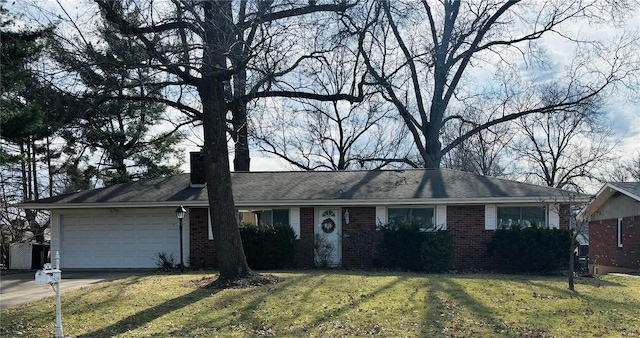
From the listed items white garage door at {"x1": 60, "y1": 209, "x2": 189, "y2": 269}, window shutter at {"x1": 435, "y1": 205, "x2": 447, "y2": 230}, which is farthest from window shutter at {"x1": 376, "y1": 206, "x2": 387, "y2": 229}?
white garage door at {"x1": 60, "y1": 209, "x2": 189, "y2": 269}

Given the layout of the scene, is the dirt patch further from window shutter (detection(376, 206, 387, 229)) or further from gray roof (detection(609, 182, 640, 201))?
gray roof (detection(609, 182, 640, 201))

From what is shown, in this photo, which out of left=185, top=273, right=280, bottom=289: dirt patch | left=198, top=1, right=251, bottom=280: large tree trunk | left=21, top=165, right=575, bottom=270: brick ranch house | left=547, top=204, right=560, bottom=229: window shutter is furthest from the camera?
left=21, top=165, right=575, bottom=270: brick ranch house

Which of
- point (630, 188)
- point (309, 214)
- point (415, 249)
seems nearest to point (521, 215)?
point (415, 249)

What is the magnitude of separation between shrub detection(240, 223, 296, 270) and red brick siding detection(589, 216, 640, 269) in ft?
46.6

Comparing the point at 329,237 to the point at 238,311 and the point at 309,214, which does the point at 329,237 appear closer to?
the point at 309,214

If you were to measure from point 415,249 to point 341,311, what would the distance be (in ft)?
24.9

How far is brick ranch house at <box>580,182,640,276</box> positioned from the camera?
73.8 feet

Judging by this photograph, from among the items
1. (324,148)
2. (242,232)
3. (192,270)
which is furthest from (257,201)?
(324,148)

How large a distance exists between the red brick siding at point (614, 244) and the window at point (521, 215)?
6694mm

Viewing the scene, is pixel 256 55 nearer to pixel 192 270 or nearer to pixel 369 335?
pixel 369 335

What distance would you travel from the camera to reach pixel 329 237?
18.6 metres

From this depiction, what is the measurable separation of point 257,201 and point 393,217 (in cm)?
446

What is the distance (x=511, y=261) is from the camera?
1720 centimetres

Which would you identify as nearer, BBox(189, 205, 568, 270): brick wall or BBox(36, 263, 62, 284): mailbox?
BBox(36, 263, 62, 284): mailbox
